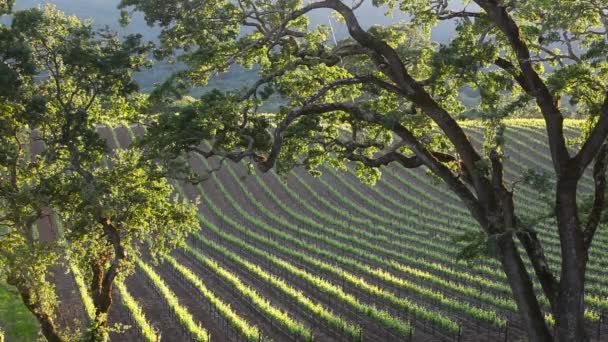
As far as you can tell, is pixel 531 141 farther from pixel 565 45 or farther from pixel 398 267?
pixel 565 45

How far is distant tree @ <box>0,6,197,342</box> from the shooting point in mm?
13602

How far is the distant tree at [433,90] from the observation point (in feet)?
37.9

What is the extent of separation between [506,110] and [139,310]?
16.8 metres

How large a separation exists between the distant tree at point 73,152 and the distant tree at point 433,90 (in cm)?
205

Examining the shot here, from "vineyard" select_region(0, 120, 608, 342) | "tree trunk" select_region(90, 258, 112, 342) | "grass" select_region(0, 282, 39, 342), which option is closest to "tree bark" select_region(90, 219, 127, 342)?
"tree trunk" select_region(90, 258, 112, 342)

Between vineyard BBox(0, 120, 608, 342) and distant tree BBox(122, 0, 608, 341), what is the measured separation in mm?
1612

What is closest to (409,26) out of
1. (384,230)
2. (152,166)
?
(152,166)

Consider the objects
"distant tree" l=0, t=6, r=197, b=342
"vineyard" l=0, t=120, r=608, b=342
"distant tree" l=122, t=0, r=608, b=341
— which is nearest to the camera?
"distant tree" l=122, t=0, r=608, b=341

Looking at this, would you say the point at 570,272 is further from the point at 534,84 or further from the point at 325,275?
the point at 325,275

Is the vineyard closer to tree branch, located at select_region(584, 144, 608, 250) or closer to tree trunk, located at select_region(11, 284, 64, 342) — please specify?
tree branch, located at select_region(584, 144, 608, 250)

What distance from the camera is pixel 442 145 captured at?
14867 millimetres

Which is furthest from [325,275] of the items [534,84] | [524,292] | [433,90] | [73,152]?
[534,84]

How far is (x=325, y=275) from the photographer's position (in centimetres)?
2969

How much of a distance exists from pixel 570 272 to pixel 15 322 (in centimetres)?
2194
